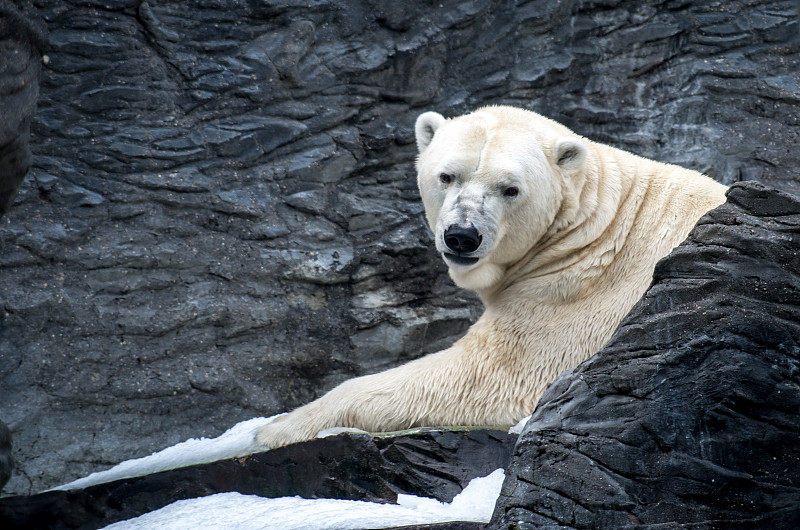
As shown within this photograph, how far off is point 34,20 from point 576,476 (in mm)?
2887

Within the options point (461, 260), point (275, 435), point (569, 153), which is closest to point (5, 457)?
point (275, 435)

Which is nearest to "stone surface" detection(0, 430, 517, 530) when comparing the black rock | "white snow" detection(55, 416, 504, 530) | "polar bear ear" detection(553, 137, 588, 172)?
"white snow" detection(55, 416, 504, 530)

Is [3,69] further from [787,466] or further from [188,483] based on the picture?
[787,466]

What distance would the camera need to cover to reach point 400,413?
4.28 metres

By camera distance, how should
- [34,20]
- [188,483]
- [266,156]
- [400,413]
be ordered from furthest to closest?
[266,156], [400,413], [188,483], [34,20]

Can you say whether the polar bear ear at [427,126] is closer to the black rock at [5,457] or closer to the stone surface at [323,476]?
the stone surface at [323,476]

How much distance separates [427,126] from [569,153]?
0.87 meters

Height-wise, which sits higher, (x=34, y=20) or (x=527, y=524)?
(x=34, y=20)

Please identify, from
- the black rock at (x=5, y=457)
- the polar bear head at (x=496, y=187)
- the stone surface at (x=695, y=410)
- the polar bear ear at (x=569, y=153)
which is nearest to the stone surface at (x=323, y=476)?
the black rock at (x=5, y=457)

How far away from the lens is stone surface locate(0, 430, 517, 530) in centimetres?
356

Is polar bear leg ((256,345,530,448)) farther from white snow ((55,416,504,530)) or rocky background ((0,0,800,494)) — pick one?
rocky background ((0,0,800,494))

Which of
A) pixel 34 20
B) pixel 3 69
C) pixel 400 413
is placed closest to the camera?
pixel 3 69

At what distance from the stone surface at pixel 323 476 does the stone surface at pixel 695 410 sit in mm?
823

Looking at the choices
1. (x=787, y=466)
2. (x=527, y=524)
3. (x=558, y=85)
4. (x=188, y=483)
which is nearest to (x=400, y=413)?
(x=188, y=483)
